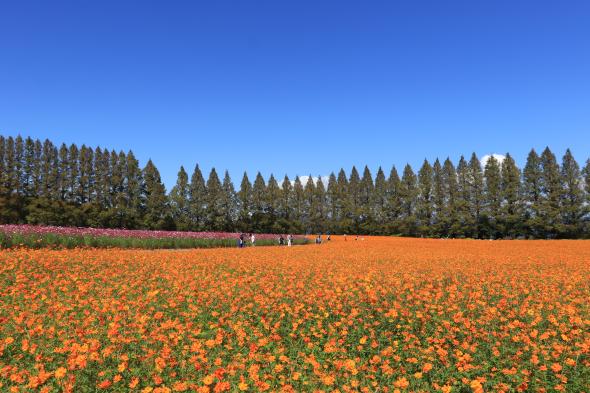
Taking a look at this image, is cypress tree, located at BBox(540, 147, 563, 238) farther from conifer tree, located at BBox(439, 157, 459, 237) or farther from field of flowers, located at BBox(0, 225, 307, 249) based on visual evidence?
field of flowers, located at BBox(0, 225, 307, 249)

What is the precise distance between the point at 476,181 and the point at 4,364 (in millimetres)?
73814

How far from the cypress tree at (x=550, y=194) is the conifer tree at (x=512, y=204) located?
3479 millimetres

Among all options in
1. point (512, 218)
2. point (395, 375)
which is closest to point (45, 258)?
point (395, 375)

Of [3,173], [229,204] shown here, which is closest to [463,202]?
[229,204]

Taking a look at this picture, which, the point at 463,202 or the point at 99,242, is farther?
the point at 463,202

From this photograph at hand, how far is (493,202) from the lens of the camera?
67062 millimetres

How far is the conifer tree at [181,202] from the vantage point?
7231cm

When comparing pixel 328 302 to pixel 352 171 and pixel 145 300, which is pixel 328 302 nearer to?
pixel 145 300

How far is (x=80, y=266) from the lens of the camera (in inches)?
601

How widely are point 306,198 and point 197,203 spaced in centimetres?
2512

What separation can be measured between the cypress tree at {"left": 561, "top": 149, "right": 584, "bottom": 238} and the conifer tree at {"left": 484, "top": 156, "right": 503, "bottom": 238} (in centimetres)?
916

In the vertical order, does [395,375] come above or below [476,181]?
below

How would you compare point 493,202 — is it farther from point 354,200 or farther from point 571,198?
point 354,200

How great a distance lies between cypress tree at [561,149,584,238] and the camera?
202 ft
